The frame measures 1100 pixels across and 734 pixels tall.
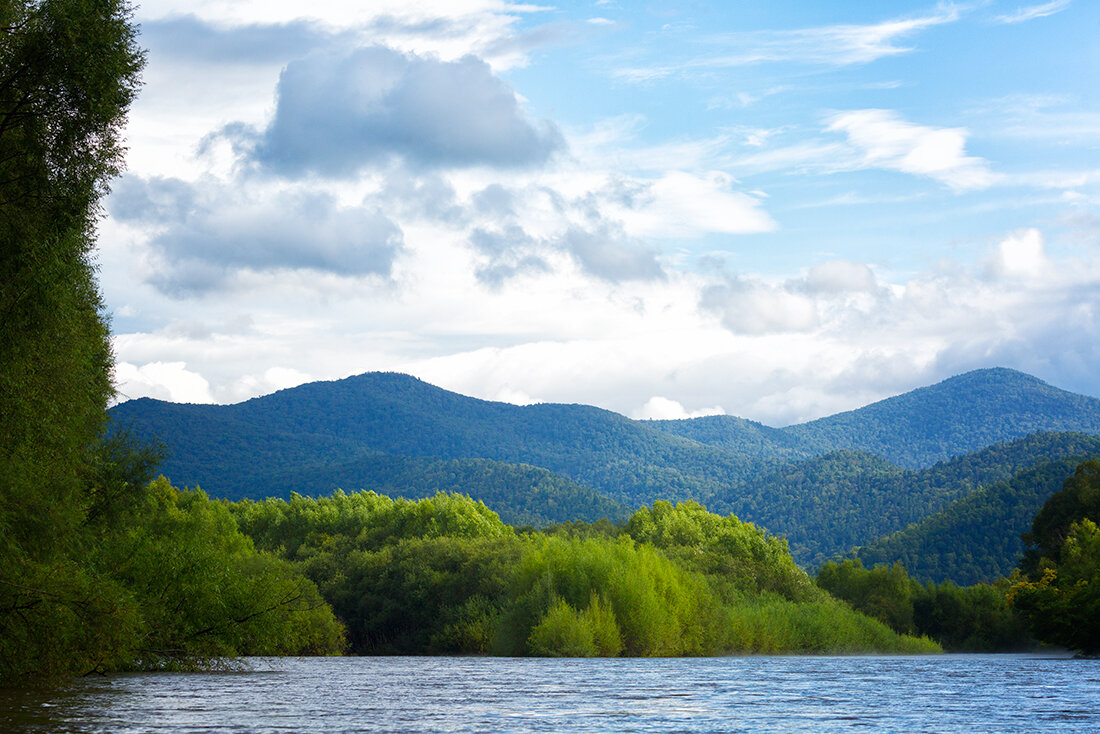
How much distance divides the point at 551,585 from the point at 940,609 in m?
Answer: 78.1

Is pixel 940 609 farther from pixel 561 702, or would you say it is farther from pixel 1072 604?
pixel 561 702

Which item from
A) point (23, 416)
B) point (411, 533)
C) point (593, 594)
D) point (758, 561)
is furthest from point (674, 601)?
point (23, 416)

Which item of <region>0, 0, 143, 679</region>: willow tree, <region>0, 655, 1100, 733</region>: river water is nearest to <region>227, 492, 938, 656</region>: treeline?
<region>0, 655, 1100, 733</region>: river water

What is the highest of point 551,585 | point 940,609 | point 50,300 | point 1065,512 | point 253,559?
point 50,300

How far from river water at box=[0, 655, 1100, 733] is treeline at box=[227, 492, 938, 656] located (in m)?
19.2

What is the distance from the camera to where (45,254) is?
27.0 m

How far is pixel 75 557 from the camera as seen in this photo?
4531 centimetres

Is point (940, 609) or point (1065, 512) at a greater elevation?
point (1065, 512)

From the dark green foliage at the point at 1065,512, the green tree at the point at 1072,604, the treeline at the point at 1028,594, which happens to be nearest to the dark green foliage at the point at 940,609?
the treeline at the point at 1028,594

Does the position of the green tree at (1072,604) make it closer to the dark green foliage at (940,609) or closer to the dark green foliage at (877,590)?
the dark green foliage at (940,609)

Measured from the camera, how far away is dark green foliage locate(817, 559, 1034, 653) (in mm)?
130625

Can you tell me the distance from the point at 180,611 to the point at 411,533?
84938mm

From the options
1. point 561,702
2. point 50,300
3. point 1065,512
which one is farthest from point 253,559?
point 1065,512

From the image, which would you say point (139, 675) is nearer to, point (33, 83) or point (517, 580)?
point (33, 83)
